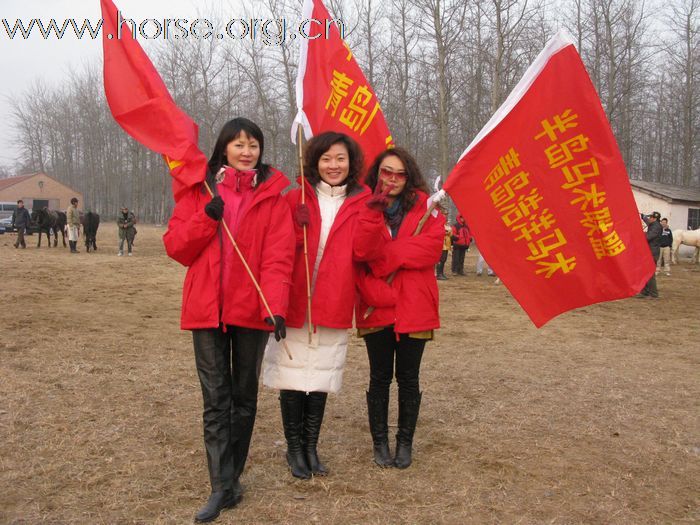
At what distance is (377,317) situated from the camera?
3449 millimetres

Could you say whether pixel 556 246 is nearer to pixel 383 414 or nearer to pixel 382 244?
pixel 382 244

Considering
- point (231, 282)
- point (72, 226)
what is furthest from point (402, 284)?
point (72, 226)

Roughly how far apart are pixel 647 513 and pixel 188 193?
2.94m

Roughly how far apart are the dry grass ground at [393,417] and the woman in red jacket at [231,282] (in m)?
0.38

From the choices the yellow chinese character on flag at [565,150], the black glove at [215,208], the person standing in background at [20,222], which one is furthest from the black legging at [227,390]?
the person standing in background at [20,222]

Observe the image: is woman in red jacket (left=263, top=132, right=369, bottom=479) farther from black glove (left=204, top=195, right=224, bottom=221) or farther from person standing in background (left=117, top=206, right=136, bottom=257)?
person standing in background (left=117, top=206, right=136, bottom=257)

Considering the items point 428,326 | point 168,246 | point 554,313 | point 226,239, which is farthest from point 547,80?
point 168,246

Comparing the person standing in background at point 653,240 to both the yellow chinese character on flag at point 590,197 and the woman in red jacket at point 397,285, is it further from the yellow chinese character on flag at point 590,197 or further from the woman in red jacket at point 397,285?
the woman in red jacket at point 397,285

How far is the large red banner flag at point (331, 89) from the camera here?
13.5ft

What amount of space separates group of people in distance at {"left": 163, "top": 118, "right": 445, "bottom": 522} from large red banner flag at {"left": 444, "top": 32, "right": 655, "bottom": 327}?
44cm

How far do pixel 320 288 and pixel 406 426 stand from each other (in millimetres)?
1073

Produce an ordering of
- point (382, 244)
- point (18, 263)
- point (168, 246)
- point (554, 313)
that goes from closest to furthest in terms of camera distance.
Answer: point (168, 246)
point (382, 244)
point (554, 313)
point (18, 263)

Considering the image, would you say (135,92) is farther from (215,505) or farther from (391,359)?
(215,505)

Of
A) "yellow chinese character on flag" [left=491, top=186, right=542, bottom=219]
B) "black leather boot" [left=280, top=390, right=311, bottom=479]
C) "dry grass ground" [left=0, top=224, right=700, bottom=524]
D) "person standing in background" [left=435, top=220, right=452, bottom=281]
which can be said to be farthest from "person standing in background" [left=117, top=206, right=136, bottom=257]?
"yellow chinese character on flag" [left=491, top=186, right=542, bottom=219]
